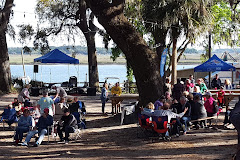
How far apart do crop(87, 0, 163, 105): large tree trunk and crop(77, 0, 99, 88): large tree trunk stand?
18.2 metres

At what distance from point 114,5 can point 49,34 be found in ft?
72.0

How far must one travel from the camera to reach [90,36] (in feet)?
109

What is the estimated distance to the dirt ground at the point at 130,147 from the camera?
33.3 feet

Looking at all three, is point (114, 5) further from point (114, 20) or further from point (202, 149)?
point (202, 149)

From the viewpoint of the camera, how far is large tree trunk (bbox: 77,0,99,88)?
107 feet

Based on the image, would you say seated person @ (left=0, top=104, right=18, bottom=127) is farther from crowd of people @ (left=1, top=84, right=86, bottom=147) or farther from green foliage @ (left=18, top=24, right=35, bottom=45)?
green foliage @ (left=18, top=24, right=35, bottom=45)

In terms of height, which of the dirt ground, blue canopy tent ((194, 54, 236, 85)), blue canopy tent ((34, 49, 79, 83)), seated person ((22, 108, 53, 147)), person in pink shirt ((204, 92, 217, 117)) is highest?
blue canopy tent ((34, 49, 79, 83))

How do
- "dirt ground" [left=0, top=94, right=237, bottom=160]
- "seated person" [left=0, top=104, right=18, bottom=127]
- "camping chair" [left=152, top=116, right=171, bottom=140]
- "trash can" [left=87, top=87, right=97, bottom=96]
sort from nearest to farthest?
"dirt ground" [left=0, top=94, right=237, bottom=160], "camping chair" [left=152, top=116, right=171, bottom=140], "seated person" [left=0, top=104, right=18, bottom=127], "trash can" [left=87, top=87, right=97, bottom=96]

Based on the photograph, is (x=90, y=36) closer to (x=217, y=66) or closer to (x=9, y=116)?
(x=217, y=66)

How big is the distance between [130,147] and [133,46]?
4.29 m

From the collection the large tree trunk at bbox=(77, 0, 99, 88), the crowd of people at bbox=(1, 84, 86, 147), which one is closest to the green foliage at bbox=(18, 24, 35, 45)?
the large tree trunk at bbox=(77, 0, 99, 88)

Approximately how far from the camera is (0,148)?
11703 millimetres

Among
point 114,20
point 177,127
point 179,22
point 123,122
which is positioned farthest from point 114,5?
point 179,22

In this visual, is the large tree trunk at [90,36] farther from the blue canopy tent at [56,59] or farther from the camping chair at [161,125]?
the camping chair at [161,125]
